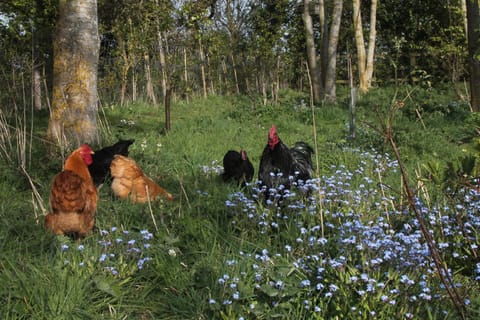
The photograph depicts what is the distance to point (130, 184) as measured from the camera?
421cm

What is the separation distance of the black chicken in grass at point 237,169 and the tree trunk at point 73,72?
5.96 ft

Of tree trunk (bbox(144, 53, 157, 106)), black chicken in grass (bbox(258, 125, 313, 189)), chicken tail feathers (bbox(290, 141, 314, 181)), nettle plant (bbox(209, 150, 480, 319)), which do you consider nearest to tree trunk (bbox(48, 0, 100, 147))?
black chicken in grass (bbox(258, 125, 313, 189))

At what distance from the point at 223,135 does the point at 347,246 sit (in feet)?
16.9

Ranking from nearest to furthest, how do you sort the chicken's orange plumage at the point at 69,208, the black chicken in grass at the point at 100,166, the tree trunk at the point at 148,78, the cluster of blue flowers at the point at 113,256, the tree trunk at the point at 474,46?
the cluster of blue flowers at the point at 113,256, the chicken's orange plumage at the point at 69,208, the black chicken in grass at the point at 100,166, the tree trunk at the point at 474,46, the tree trunk at the point at 148,78

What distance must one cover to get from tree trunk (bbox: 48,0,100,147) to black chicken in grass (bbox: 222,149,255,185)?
1.82m

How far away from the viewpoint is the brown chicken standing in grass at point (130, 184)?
412 centimetres

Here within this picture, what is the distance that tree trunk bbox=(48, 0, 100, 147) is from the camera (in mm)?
5395

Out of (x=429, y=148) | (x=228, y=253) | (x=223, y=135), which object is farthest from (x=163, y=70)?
(x=228, y=253)

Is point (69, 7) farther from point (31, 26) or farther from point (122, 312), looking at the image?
point (31, 26)

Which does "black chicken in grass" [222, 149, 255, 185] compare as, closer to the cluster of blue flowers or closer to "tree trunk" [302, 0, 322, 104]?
the cluster of blue flowers

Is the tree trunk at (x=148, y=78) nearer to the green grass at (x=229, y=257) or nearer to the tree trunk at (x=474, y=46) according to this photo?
the green grass at (x=229, y=257)

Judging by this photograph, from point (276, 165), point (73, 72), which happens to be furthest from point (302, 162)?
point (73, 72)

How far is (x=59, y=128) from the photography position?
17.7 ft

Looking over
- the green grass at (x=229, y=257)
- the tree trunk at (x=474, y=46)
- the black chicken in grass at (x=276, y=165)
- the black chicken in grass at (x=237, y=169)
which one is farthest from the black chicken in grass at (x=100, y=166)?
the tree trunk at (x=474, y=46)
